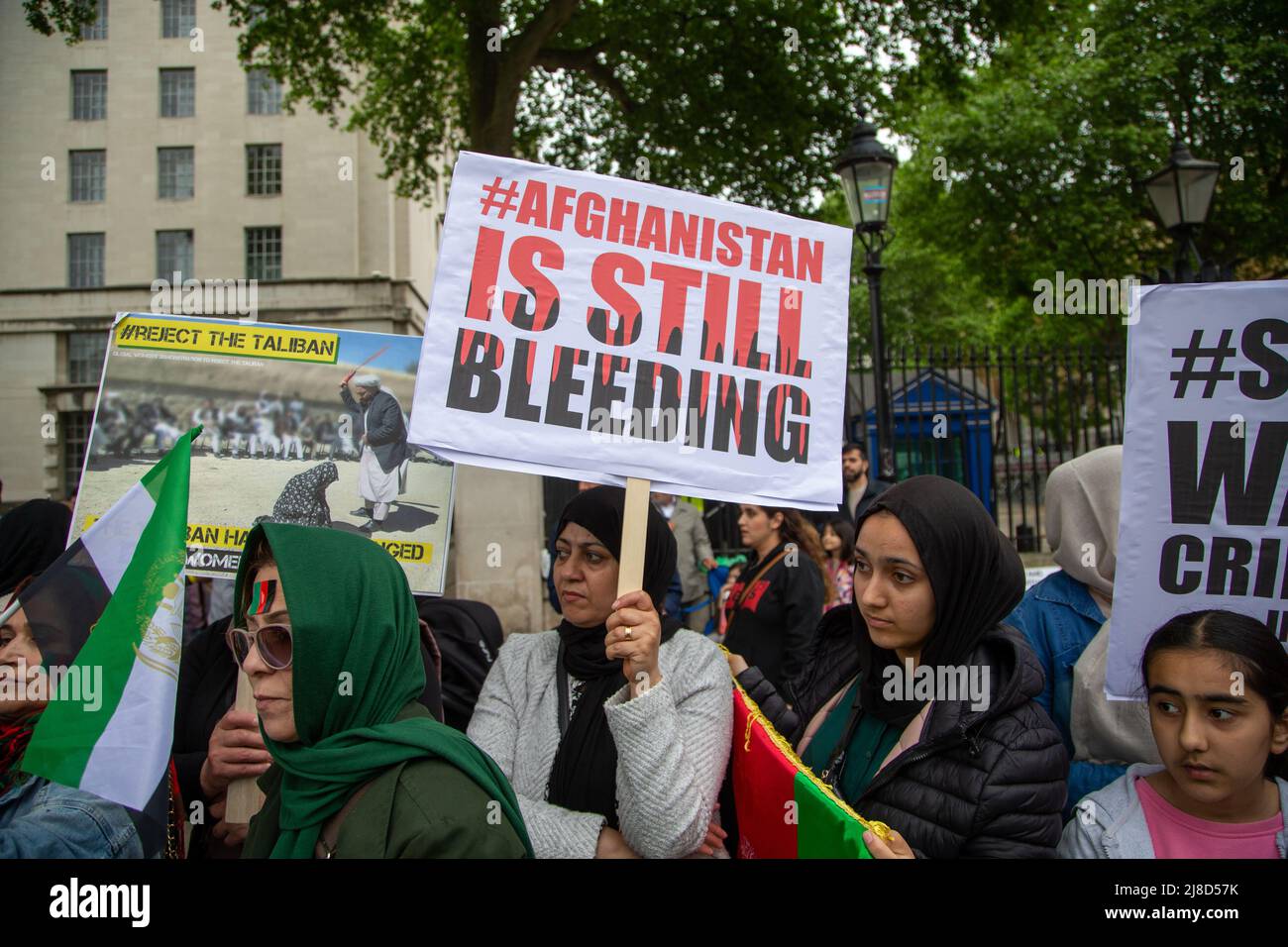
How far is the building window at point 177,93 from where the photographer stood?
32188 mm

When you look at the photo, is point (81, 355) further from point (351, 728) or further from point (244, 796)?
point (351, 728)

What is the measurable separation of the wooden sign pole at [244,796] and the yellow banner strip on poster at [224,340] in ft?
4.97

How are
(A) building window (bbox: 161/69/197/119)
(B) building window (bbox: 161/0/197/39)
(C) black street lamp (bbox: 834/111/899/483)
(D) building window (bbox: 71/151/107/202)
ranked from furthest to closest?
(A) building window (bbox: 161/69/197/119) → (D) building window (bbox: 71/151/107/202) → (B) building window (bbox: 161/0/197/39) → (C) black street lamp (bbox: 834/111/899/483)

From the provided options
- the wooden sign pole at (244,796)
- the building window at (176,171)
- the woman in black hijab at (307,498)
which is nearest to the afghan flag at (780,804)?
the wooden sign pole at (244,796)

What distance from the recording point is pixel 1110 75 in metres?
21.3

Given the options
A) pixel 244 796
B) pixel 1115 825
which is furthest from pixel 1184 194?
pixel 244 796

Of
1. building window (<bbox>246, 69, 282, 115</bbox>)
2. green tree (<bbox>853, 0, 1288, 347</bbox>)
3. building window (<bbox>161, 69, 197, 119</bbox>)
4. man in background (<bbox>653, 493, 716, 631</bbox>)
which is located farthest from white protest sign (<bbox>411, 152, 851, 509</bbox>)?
building window (<bbox>161, 69, 197, 119</bbox>)

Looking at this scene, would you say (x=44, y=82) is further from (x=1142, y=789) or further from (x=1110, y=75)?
(x=1142, y=789)

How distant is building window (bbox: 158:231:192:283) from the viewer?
32.9 meters

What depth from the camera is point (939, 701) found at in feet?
7.40

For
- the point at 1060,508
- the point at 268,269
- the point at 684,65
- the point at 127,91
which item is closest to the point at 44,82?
the point at 127,91

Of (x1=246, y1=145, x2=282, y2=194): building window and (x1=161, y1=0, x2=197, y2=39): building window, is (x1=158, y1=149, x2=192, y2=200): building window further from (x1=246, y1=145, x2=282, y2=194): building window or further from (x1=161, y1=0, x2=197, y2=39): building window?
(x1=161, y1=0, x2=197, y2=39): building window

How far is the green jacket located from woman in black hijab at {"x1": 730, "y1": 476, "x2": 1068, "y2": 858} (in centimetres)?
77
